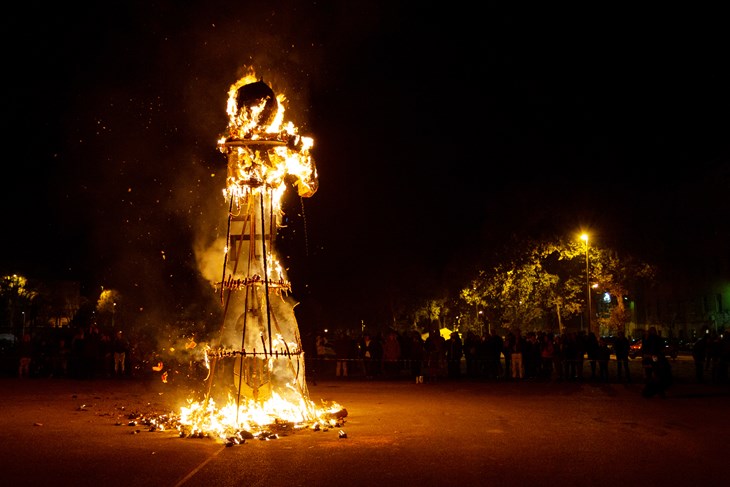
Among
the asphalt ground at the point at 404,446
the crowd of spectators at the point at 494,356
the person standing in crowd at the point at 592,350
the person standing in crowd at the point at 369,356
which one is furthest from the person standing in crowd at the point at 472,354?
the asphalt ground at the point at 404,446

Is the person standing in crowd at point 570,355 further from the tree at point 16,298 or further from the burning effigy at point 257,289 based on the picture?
the tree at point 16,298

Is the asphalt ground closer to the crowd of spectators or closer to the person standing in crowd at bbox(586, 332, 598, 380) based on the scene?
the crowd of spectators

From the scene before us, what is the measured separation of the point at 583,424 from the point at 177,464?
695 centimetres

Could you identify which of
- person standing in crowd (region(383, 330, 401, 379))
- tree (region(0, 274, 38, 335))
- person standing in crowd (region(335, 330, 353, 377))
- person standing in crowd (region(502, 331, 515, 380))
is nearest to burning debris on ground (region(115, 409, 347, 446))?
person standing in crowd (region(383, 330, 401, 379))

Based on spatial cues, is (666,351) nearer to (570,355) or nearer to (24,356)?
(570,355)

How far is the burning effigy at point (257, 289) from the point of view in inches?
475

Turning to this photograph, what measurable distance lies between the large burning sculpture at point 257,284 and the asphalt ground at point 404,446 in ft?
3.29

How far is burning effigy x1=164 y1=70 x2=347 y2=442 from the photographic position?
39.6 ft

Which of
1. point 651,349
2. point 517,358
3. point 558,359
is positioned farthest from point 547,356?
point 651,349

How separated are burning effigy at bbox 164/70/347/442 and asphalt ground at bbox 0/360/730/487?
0.86 metres

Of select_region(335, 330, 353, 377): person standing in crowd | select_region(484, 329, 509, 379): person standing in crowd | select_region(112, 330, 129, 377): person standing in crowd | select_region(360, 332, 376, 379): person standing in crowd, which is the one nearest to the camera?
select_region(484, 329, 509, 379): person standing in crowd

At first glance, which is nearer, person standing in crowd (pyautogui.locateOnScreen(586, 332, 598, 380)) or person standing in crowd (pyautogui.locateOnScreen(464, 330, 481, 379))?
person standing in crowd (pyautogui.locateOnScreen(586, 332, 598, 380))

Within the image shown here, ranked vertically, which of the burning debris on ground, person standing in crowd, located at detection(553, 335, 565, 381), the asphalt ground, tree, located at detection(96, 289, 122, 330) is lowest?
the asphalt ground

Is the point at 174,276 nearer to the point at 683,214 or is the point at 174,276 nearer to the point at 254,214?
the point at 254,214
